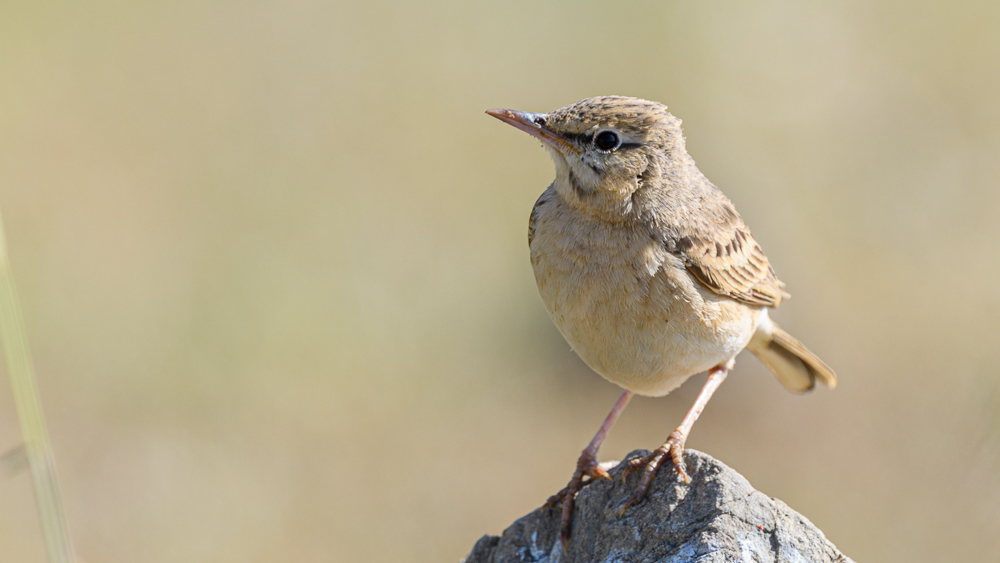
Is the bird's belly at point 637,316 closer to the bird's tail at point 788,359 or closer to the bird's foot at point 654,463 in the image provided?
the bird's foot at point 654,463

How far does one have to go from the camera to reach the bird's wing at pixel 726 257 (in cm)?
423

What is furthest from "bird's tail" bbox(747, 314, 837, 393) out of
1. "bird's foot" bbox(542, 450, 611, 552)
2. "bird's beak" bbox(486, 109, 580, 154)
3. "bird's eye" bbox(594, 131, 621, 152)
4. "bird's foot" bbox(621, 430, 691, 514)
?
"bird's beak" bbox(486, 109, 580, 154)

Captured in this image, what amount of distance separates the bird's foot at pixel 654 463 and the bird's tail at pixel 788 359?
5.26ft

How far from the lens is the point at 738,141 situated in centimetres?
1117

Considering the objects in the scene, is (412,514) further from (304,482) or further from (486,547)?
(486,547)

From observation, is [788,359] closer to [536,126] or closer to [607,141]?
[607,141]

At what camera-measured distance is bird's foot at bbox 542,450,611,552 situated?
413 centimetres

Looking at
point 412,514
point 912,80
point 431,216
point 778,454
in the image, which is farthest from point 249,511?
point 912,80

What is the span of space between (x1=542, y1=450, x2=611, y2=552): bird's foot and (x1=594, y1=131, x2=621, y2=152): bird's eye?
1551 mm

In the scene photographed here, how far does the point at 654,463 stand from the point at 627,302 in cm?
74

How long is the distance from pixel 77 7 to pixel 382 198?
502cm

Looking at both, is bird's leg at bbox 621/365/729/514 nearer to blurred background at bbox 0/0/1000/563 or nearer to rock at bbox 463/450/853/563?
rock at bbox 463/450/853/563

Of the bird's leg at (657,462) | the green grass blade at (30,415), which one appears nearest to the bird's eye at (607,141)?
the bird's leg at (657,462)

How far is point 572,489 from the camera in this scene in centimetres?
425
